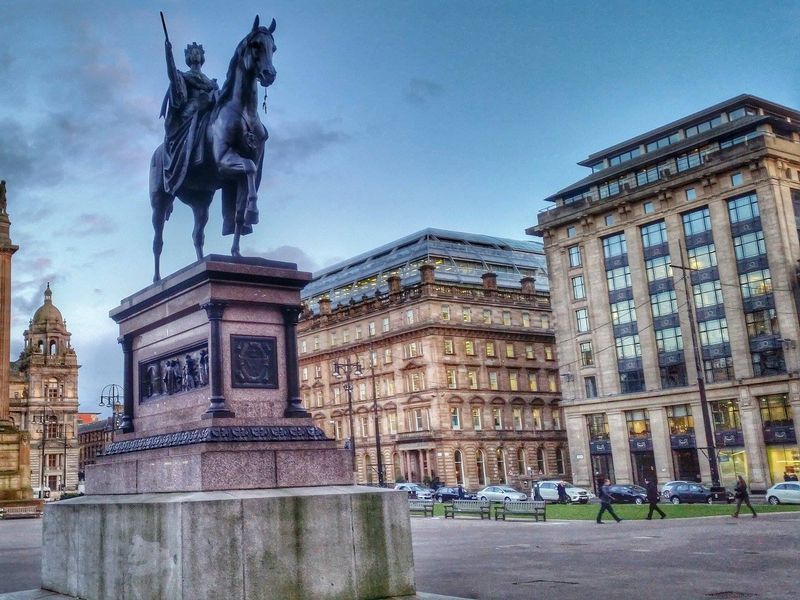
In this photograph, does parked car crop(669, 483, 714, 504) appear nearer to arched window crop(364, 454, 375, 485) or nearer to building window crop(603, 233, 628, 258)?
building window crop(603, 233, 628, 258)

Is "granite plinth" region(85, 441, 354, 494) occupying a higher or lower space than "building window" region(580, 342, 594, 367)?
lower

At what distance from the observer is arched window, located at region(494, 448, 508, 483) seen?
8546 centimetres

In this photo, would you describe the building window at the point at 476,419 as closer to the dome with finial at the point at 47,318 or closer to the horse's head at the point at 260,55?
the horse's head at the point at 260,55

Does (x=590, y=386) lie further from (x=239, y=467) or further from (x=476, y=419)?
(x=239, y=467)

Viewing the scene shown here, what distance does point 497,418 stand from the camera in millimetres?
87938

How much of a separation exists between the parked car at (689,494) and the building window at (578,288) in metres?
27.2

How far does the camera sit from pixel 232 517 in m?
8.59

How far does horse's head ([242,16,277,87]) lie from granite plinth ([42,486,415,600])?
546cm

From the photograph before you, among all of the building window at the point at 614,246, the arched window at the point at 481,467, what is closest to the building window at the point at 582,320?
the building window at the point at 614,246

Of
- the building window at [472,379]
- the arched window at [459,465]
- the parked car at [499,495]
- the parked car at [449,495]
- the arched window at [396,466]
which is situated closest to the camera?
the parked car at [499,495]

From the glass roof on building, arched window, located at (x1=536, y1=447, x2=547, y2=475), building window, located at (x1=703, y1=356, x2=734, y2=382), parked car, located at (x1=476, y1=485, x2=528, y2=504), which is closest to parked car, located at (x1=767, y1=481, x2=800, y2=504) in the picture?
parked car, located at (x1=476, y1=485, x2=528, y2=504)

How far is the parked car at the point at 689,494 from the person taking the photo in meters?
46.2

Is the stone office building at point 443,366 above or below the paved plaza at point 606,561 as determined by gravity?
above

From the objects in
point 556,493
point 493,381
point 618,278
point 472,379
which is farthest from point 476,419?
point 556,493
